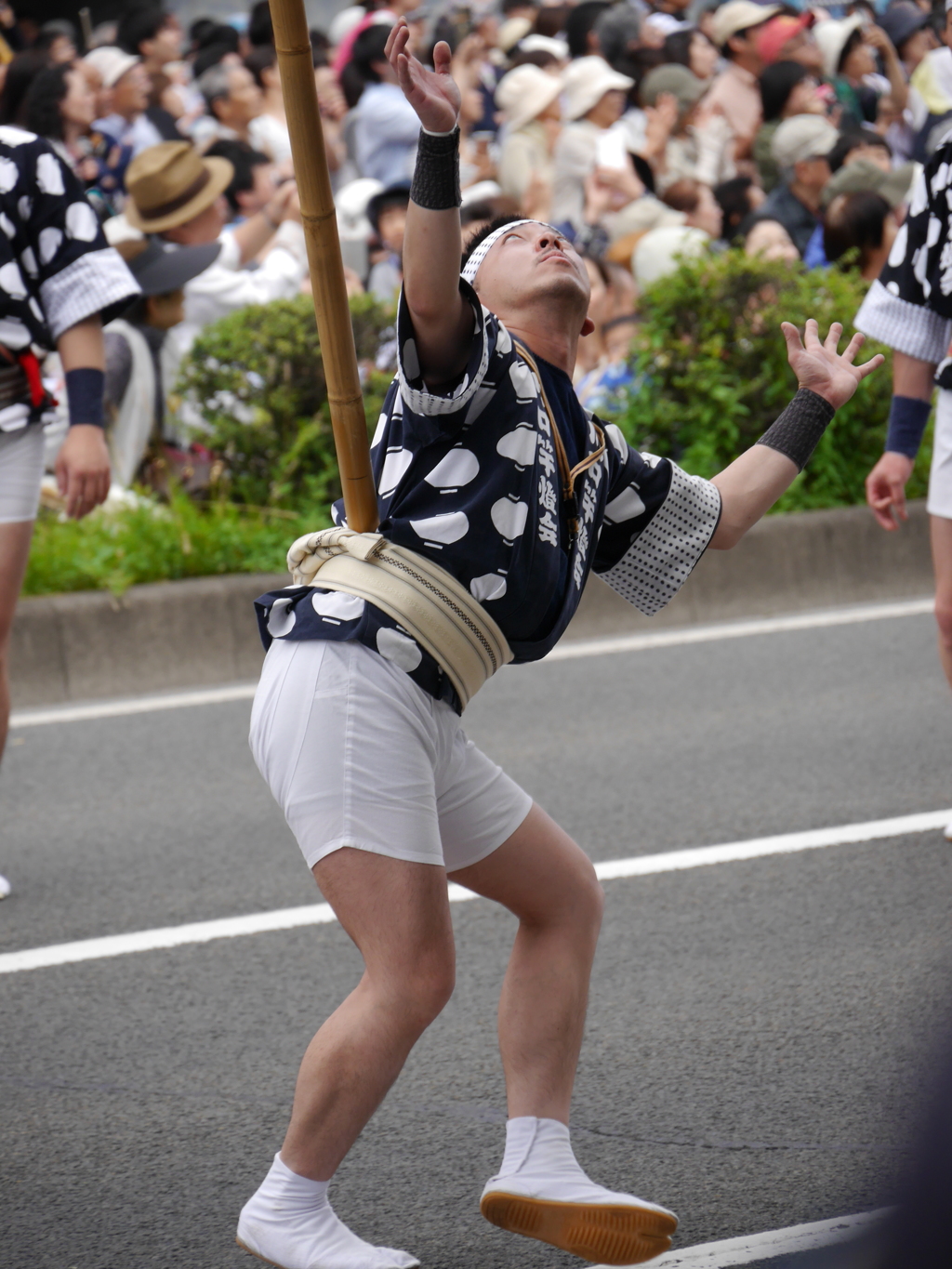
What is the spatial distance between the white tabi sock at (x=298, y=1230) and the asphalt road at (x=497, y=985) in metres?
0.23

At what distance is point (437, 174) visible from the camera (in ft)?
7.36

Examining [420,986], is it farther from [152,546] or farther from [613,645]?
[152,546]

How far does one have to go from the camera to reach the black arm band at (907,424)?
14.9 feet

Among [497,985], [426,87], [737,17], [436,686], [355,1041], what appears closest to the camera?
[426,87]

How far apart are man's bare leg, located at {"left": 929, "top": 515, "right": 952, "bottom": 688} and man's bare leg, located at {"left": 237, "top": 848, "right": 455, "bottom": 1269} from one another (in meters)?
2.29

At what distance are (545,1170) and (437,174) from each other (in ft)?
4.85

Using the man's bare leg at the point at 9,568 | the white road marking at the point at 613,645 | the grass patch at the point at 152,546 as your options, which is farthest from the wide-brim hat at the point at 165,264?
the man's bare leg at the point at 9,568

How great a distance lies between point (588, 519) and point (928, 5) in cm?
1386

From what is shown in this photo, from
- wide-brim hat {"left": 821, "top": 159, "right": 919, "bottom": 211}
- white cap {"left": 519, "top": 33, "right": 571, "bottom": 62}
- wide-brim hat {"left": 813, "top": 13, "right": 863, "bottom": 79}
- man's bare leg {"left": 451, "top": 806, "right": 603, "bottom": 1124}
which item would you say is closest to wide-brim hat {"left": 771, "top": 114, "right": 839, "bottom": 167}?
wide-brim hat {"left": 821, "top": 159, "right": 919, "bottom": 211}

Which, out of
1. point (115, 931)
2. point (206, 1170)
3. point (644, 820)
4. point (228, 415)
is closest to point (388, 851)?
point (206, 1170)

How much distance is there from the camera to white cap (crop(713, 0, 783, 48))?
12555 mm

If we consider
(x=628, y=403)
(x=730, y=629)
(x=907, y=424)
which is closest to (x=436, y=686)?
(x=907, y=424)

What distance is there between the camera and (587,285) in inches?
105

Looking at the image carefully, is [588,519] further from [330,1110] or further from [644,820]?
[644,820]
